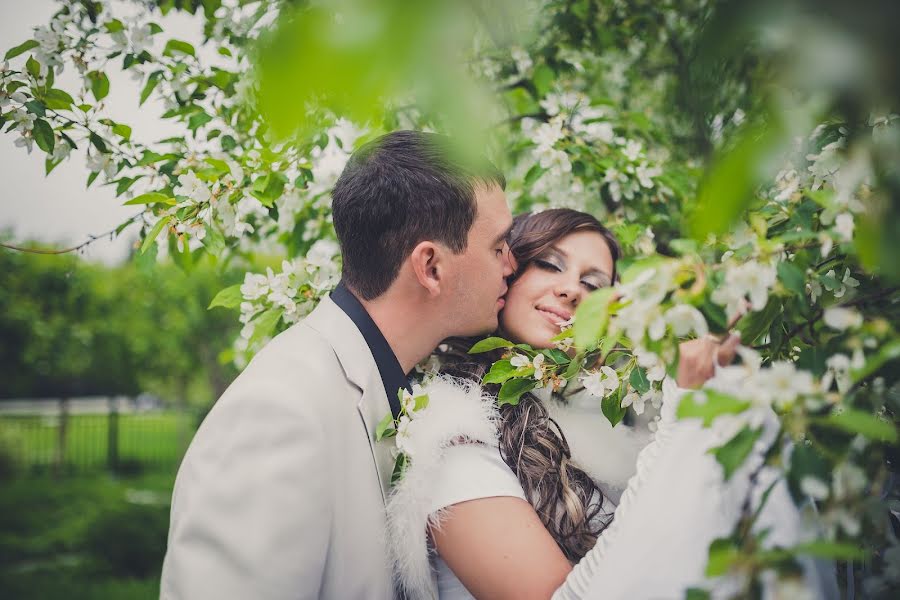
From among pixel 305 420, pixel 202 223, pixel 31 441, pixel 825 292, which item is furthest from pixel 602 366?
pixel 31 441

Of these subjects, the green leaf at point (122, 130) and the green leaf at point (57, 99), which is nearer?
the green leaf at point (57, 99)

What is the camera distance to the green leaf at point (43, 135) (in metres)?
2.24

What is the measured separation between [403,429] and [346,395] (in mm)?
231

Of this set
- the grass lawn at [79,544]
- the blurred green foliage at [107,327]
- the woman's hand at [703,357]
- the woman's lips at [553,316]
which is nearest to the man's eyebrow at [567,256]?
the woman's lips at [553,316]

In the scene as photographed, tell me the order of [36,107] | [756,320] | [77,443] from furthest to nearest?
[77,443] → [36,107] → [756,320]

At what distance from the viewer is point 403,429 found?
6.57 feet

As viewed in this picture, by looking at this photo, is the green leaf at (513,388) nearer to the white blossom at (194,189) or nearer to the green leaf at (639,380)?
the green leaf at (639,380)

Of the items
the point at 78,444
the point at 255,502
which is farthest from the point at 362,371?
the point at 78,444

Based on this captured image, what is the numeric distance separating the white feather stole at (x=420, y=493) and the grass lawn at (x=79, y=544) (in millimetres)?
5654

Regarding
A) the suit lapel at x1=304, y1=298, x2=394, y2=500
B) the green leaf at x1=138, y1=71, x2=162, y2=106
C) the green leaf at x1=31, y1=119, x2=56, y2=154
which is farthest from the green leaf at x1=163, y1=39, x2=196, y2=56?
the suit lapel at x1=304, y1=298, x2=394, y2=500

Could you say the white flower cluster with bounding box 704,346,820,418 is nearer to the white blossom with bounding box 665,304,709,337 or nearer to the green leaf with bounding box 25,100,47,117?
the white blossom with bounding box 665,304,709,337

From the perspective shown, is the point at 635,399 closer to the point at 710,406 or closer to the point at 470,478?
the point at 470,478

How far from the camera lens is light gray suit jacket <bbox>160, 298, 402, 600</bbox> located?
1698mm

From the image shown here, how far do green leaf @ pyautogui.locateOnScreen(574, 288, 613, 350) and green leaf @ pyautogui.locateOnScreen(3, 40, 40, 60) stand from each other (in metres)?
2.28
